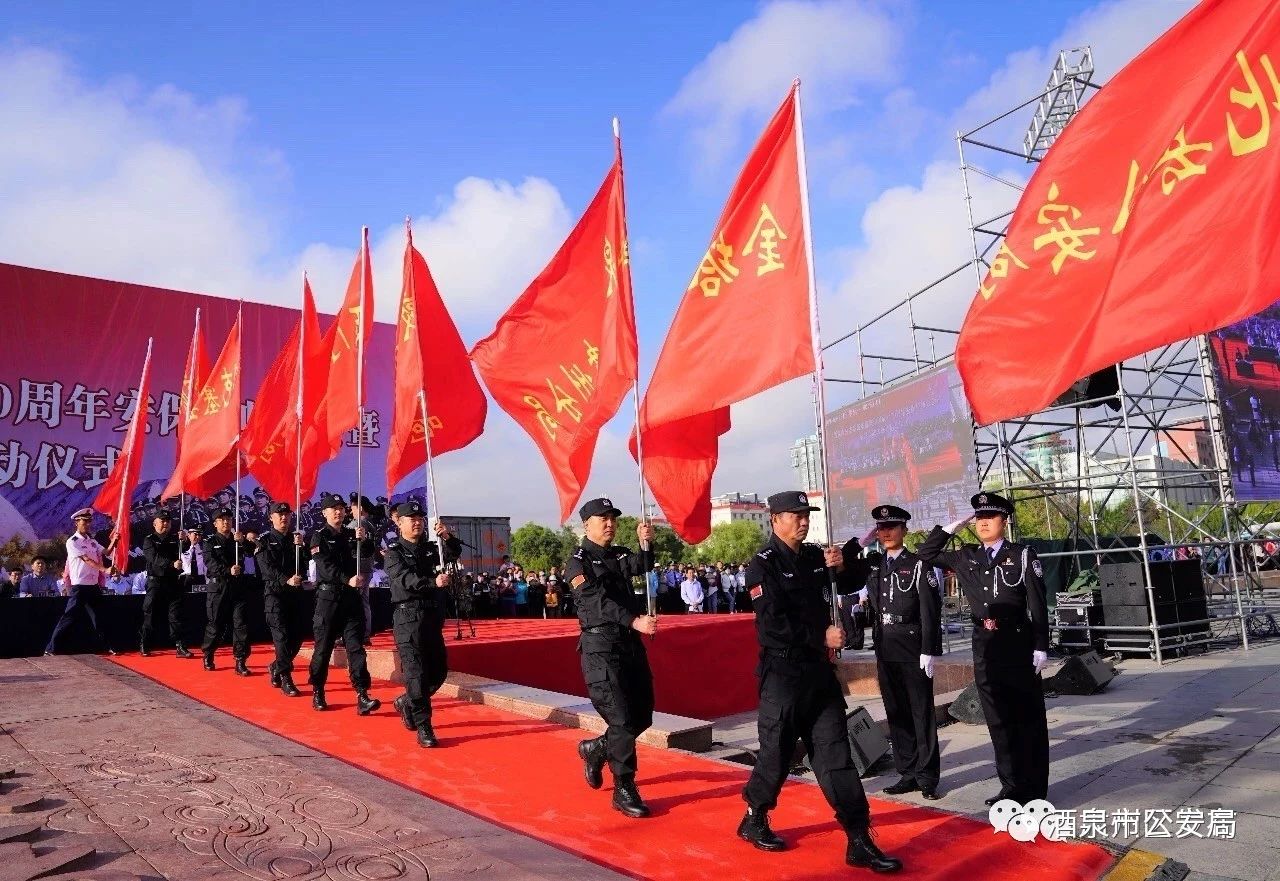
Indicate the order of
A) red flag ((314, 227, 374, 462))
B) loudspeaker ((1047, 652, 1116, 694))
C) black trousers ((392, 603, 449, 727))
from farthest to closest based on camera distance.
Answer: red flag ((314, 227, 374, 462)) → loudspeaker ((1047, 652, 1116, 694)) → black trousers ((392, 603, 449, 727))

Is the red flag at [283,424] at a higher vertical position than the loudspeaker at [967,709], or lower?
higher

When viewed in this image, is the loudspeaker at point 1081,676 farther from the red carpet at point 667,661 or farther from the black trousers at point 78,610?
the black trousers at point 78,610

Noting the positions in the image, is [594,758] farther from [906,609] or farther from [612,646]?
[906,609]

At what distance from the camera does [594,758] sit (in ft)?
16.3

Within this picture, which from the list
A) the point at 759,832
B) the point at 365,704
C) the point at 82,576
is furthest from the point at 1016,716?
the point at 82,576

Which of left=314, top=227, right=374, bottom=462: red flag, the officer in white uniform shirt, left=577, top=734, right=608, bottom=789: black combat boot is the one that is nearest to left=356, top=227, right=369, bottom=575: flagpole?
left=314, top=227, right=374, bottom=462: red flag

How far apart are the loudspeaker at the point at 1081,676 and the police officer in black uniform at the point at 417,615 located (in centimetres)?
626

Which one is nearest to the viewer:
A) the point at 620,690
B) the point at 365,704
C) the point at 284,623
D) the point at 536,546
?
the point at 620,690

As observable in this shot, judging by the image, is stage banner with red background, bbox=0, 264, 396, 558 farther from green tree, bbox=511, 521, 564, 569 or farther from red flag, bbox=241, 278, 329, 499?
green tree, bbox=511, 521, 564, 569

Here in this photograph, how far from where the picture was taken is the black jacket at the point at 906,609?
562cm

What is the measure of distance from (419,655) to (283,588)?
9.58ft

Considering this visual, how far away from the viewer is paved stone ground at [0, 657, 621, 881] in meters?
3.54

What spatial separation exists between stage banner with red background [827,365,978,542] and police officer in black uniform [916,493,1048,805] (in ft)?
21.8

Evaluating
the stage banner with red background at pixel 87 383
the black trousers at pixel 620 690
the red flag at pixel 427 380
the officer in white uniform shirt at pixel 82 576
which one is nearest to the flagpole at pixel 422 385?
the red flag at pixel 427 380
